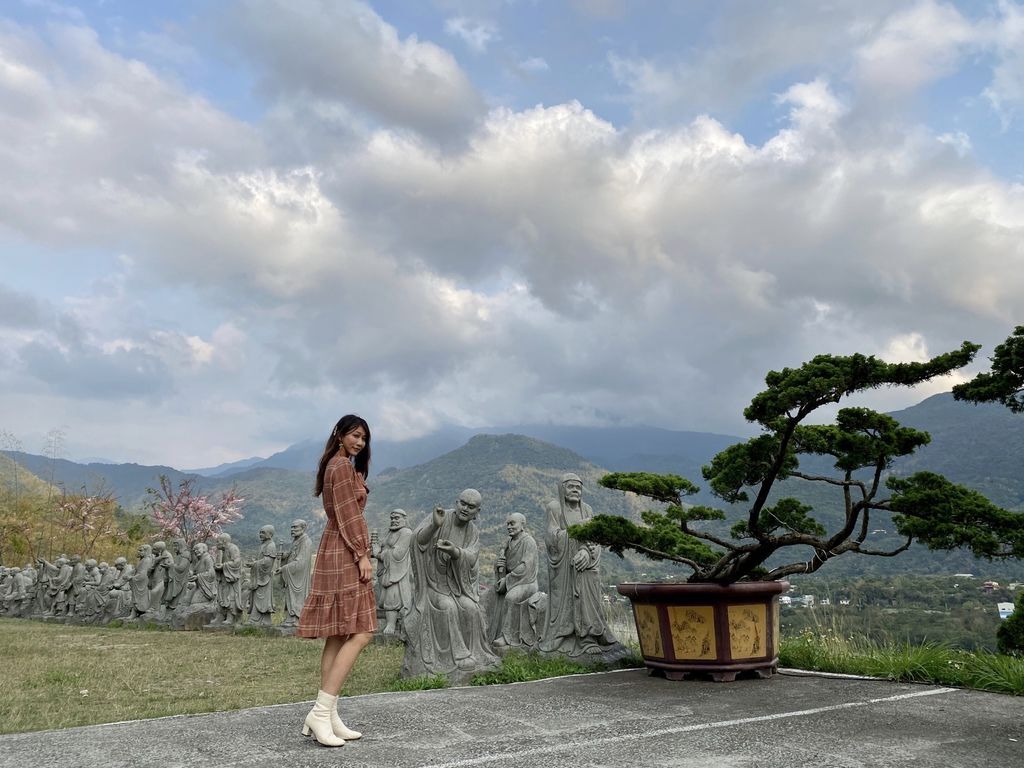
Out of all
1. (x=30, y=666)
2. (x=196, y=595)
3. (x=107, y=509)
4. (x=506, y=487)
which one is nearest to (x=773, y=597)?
(x=30, y=666)

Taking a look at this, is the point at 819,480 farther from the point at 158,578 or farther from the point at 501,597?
the point at 158,578

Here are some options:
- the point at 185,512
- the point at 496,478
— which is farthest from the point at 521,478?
the point at 185,512

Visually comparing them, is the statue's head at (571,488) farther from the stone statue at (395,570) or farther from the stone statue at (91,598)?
the stone statue at (91,598)

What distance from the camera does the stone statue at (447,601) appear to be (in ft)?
25.6

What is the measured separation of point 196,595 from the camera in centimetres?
1947

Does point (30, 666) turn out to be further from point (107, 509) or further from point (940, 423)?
point (940, 423)

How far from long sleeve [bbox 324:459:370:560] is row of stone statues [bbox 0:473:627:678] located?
2645 mm

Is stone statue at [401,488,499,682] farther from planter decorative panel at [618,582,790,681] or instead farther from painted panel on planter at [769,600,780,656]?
painted panel on planter at [769,600,780,656]

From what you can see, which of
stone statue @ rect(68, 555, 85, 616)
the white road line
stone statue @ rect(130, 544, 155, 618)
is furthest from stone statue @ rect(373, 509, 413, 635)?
stone statue @ rect(68, 555, 85, 616)

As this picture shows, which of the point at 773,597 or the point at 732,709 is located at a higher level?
the point at 773,597

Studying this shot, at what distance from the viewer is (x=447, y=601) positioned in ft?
26.4

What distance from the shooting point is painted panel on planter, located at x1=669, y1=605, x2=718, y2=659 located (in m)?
7.05

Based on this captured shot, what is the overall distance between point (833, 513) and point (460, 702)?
41.8 meters

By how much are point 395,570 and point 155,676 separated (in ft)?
20.0
